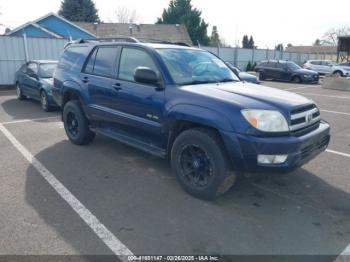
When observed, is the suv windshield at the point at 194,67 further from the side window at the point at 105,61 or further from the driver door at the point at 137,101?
the side window at the point at 105,61

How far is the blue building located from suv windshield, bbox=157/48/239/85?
65.2 feet

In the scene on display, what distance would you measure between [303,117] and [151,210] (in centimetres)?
208

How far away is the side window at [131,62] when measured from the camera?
171 inches

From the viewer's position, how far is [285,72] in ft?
70.1

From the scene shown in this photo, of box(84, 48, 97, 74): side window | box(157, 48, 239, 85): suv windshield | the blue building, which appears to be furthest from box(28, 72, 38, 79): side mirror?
the blue building

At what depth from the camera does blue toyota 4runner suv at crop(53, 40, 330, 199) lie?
10.8ft

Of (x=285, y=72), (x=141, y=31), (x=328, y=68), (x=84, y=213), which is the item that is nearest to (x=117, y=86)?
(x=84, y=213)

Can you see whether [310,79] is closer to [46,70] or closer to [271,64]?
[271,64]

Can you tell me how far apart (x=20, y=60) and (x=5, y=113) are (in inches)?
282

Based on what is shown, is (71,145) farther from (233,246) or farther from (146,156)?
(233,246)

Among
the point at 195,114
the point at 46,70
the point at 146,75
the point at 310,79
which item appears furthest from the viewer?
the point at 310,79

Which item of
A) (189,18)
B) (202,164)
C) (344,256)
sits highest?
(189,18)

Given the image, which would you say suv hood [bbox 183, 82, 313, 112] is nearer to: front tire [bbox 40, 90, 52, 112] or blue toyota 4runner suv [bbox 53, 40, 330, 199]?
blue toyota 4runner suv [bbox 53, 40, 330, 199]

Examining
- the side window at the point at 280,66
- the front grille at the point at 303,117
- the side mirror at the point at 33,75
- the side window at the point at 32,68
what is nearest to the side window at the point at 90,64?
the front grille at the point at 303,117
